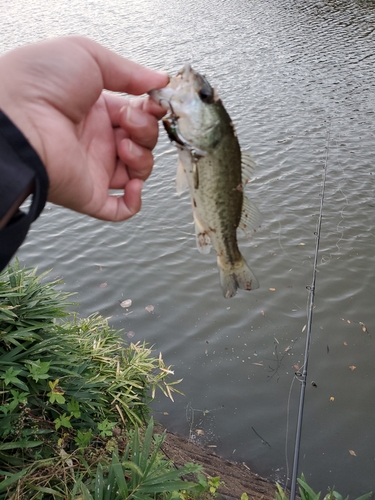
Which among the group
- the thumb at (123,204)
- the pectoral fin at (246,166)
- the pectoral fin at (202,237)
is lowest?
the pectoral fin at (202,237)

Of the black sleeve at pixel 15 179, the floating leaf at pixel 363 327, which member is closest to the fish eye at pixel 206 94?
the black sleeve at pixel 15 179

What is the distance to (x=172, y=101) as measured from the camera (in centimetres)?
216

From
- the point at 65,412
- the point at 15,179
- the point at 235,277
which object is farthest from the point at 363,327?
the point at 15,179

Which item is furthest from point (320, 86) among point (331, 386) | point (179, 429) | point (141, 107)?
point (141, 107)

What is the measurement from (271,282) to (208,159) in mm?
5430

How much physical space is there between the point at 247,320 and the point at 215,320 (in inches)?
19.5

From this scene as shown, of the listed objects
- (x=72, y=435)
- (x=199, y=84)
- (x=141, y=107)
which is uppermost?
(x=199, y=84)

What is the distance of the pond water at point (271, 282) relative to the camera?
5414 mm

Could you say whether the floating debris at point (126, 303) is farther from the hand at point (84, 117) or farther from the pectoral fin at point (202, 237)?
the pectoral fin at point (202, 237)

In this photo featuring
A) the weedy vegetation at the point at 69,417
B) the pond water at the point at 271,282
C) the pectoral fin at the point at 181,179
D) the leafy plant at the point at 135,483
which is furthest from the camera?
the pond water at the point at 271,282

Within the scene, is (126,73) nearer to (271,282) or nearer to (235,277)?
(235,277)

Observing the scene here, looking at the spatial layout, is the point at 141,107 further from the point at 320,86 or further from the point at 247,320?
the point at 320,86

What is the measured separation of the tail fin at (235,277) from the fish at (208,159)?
2 cm

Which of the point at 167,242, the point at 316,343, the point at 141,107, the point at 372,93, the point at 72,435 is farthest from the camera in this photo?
the point at 372,93
